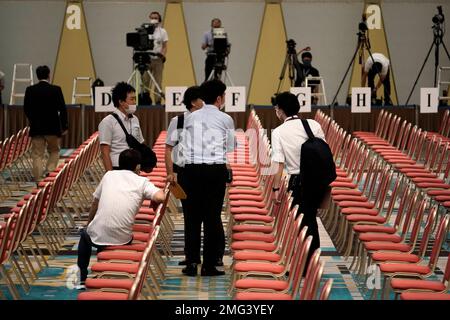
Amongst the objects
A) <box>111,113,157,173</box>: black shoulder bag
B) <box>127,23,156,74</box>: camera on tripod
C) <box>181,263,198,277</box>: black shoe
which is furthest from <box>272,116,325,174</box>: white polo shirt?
<box>127,23,156,74</box>: camera on tripod

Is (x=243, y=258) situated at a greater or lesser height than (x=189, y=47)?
lesser

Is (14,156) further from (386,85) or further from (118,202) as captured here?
(386,85)

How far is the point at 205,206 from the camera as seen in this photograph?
30.0 ft

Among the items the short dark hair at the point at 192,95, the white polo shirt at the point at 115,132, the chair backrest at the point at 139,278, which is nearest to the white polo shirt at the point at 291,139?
the short dark hair at the point at 192,95

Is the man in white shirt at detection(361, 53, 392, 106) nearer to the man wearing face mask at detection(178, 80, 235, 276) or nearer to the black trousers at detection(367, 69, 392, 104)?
the black trousers at detection(367, 69, 392, 104)

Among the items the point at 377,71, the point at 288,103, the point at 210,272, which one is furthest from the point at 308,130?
the point at 377,71

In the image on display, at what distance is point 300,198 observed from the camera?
8.98 m

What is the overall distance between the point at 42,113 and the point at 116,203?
5779 millimetres

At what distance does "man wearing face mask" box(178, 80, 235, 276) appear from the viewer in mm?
9023

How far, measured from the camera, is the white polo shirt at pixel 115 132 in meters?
9.83
